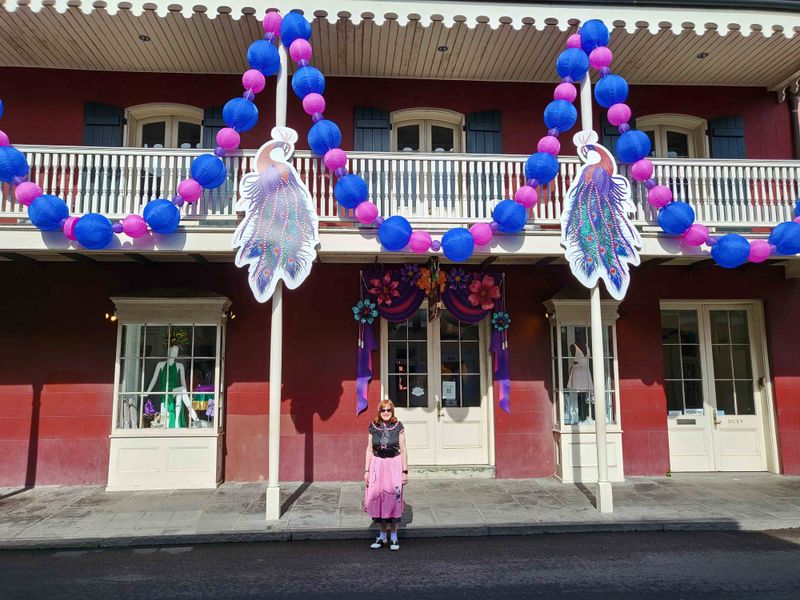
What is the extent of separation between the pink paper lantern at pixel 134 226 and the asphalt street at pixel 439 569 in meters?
3.50

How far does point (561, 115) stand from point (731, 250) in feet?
8.99

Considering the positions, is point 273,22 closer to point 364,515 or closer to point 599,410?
point 364,515

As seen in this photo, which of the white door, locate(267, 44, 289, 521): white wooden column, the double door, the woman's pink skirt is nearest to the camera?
the woman's pink skirt

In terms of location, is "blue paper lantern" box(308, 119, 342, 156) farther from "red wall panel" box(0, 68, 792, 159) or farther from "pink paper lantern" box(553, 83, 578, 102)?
"pink paper lantern" box(553, 83, 578, 102)

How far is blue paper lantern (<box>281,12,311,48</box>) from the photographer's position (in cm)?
713

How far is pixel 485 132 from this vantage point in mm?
9445

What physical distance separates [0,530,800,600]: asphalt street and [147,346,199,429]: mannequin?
108 inches

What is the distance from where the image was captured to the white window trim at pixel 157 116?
9164mm

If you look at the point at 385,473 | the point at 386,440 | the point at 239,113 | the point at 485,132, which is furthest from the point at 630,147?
the point at 385,473

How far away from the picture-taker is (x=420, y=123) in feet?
31.7

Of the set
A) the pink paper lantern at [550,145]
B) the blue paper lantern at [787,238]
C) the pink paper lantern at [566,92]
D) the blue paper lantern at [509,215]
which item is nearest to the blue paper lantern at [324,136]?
the blue paper lantern at [509,215]

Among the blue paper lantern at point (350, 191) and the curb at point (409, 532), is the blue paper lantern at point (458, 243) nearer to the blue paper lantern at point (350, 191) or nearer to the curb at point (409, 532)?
the blue paper lantern at point (350, 191)

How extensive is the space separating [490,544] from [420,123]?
6573 millimetres

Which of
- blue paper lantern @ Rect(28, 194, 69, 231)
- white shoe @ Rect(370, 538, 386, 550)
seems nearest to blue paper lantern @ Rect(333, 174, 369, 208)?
blue paper lantern @ Rect(28, 194, 69, 231)
